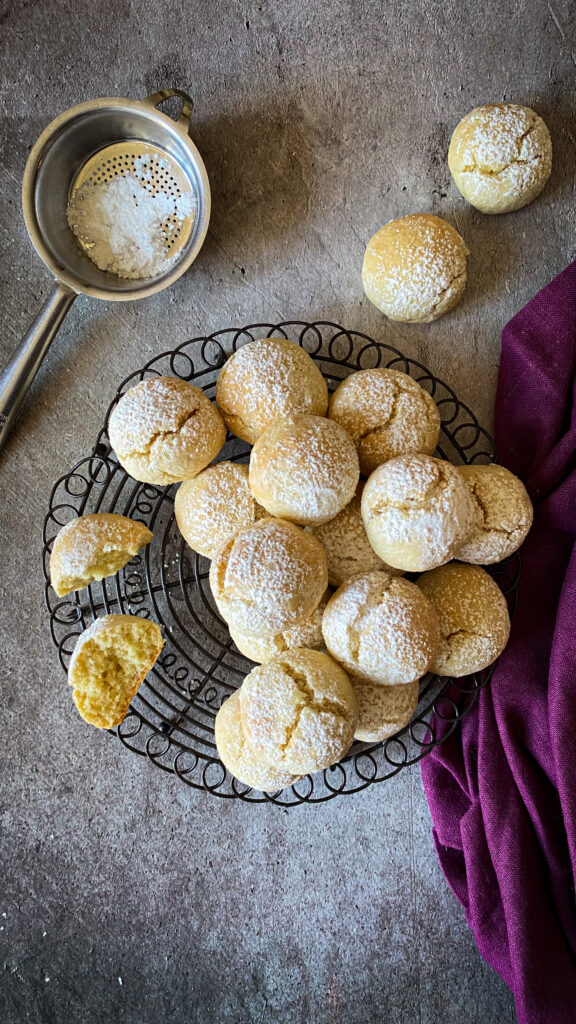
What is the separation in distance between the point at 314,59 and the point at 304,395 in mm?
1246

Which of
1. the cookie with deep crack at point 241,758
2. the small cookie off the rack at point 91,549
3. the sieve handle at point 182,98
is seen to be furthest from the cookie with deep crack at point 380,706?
the sieve handle at point 182,98

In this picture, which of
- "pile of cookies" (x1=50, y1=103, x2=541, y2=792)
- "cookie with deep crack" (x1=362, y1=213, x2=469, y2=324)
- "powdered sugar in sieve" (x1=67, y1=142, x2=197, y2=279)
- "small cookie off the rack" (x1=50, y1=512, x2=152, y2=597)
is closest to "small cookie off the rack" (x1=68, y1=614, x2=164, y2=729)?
"pile of cookies" (x1=50, y1=103, x2=541, y2=792)

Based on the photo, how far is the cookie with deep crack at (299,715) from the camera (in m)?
1.58

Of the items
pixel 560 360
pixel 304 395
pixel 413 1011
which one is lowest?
pixel 413 1011

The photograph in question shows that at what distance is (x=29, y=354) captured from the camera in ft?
6.68

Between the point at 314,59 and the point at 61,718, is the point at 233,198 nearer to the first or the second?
the point at 314,59

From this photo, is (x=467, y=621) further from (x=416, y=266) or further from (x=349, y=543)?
(x=416, y=266)

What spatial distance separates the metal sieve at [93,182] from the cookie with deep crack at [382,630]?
3.66 ft

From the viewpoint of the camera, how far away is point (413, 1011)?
2070mm

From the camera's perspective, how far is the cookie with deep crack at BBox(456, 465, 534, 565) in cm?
177

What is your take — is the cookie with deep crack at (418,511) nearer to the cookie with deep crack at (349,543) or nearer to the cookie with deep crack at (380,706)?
the cookie with deep crack at (349,543)

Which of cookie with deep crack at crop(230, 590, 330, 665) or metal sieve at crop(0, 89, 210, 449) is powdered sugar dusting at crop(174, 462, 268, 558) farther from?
metal sieve at crop(0, 89, 210, 449)

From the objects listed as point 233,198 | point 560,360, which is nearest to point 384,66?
point 233,198

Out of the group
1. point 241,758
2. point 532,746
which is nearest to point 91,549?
point 241,758
